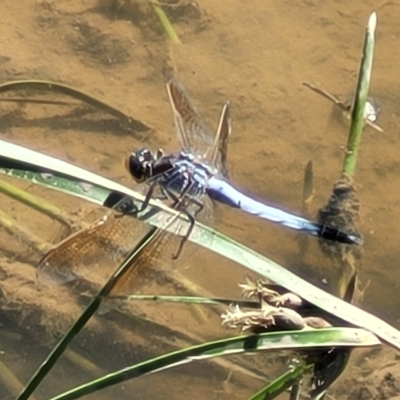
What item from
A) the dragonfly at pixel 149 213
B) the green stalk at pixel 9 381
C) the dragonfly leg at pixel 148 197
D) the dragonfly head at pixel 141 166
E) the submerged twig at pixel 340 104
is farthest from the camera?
the submerged twig at pixel 340 104

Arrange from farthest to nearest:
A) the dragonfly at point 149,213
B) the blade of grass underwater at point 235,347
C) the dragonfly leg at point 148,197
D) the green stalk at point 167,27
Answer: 1. the green stalk at point 167,27
2. the dragonfly at point 149,213
3. the dragonfly leg at point 148,197
4. the blade of grass underwater at point 235,347

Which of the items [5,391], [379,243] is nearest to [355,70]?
[379,243]

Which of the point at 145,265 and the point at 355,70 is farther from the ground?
Result: the point at 355,70

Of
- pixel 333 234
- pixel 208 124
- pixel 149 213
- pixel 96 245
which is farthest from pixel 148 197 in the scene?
pixel 208 124

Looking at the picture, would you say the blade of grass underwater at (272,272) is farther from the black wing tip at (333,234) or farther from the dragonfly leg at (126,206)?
the black wing tip at (333,234)

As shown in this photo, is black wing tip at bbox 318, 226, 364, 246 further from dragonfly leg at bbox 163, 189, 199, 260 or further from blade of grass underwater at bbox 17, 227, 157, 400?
blade of grass underwater at bbox 17, 227, 157, 400

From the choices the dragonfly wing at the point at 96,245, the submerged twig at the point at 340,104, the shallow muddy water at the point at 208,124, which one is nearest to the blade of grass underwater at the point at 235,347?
the dragonfly wing at the point at 96,245

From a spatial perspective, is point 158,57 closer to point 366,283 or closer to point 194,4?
point 194,4

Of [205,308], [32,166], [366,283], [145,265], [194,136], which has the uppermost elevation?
[32,166]
